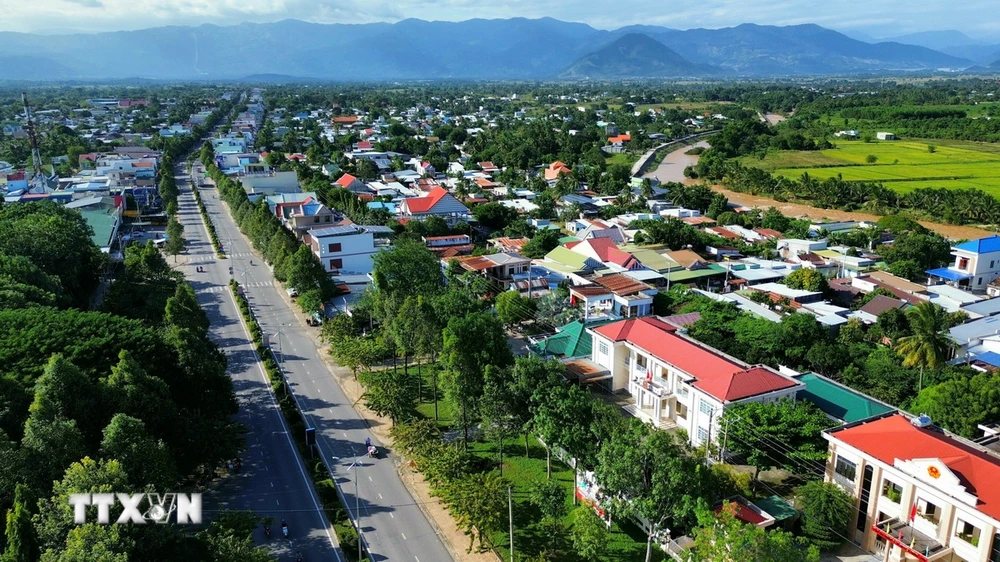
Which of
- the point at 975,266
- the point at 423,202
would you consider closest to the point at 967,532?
the point at 975,266

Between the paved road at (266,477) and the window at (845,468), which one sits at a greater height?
the window at (845,468)

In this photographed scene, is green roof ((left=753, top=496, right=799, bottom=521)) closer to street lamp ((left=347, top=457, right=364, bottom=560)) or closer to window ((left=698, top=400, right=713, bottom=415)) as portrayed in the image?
window ((left=698, top=400, right=713, bottom=415))

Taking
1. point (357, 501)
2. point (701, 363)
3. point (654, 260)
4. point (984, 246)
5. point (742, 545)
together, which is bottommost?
point (357, 501)

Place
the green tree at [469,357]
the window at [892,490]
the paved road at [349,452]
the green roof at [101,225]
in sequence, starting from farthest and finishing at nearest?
the green roof at [101,225]
the green tree at [469,357]
the paved road at [349,452]
the window at [892,490]

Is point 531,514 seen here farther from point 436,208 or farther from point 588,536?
point 436,208

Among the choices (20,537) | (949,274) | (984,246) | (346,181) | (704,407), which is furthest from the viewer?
(346,181)

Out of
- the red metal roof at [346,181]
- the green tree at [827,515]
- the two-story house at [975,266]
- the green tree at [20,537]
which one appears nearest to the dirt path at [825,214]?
the two-story house at [975,266]

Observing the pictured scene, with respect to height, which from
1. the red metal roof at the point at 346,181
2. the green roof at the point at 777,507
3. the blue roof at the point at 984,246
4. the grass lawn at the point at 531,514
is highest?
the red metal roof at the point at 346,181

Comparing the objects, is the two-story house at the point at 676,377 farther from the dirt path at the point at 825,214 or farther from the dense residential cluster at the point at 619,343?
the dirt path at the point at 825,214
